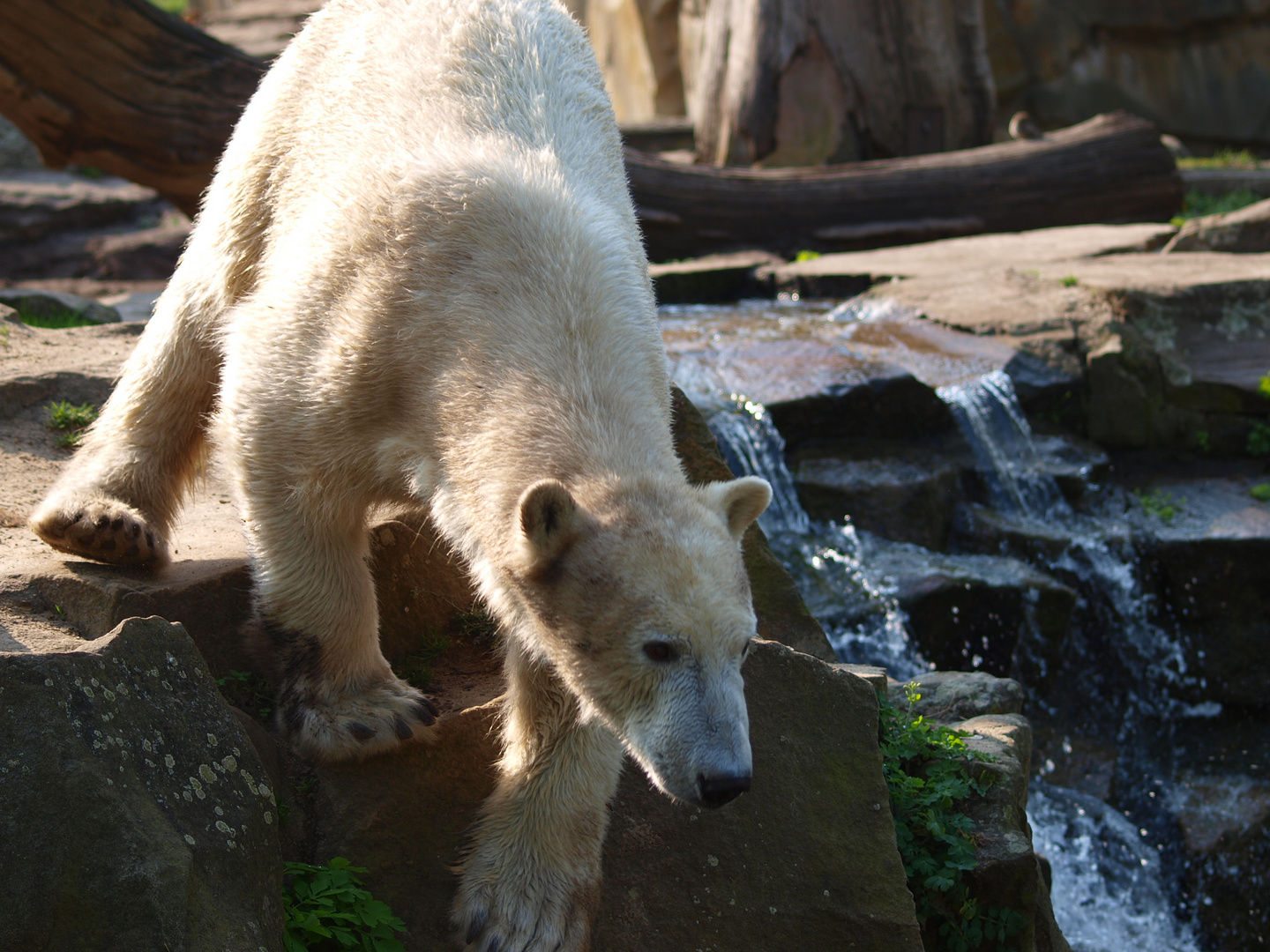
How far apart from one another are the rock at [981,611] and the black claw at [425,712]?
3.56 metres

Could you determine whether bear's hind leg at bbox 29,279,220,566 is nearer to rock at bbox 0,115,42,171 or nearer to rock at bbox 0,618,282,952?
rock at bbox 0,618,282,952

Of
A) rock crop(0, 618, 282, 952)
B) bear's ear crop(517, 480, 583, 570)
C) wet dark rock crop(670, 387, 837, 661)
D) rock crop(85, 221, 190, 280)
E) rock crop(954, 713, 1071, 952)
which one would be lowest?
rock crop(85, 221, 190, 280)

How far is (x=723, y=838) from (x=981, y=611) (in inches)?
135

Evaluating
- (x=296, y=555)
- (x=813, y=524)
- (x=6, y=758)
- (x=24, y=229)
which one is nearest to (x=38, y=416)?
(x=296, y=555)

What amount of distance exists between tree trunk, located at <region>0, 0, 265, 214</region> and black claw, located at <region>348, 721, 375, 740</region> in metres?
5.95

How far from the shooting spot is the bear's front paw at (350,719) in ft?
10.5

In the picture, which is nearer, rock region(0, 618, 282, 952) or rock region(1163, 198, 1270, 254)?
rock region(0, 618, 282, 952)

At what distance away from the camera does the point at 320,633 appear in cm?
333

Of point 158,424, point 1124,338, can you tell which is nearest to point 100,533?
point 158,424

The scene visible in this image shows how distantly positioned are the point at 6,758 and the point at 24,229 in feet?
43.4

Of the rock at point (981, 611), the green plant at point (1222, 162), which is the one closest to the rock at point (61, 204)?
the rock at point (981, 611)

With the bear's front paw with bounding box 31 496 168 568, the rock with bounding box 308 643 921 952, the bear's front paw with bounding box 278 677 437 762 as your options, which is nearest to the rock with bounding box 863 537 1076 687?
the rock with bounding box 308 643 921 952

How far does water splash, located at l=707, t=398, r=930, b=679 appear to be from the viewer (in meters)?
6.15

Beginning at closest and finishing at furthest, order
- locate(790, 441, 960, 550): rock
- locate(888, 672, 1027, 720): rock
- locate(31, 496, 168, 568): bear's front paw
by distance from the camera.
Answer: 1. locate(31, 496, 168, 568): bear's front paw
2. locate(888, 672, 1027, 720): rock
3. locate(790, 441, 960, 550): rock
